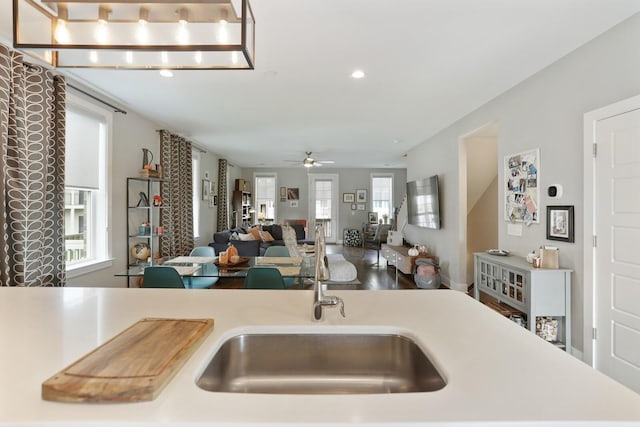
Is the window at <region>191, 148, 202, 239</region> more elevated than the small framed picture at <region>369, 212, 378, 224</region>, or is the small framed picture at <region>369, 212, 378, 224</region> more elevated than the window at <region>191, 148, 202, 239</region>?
the window at <region>191, 148, 202, 239</region>

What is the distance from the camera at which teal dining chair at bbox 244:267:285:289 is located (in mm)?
2568

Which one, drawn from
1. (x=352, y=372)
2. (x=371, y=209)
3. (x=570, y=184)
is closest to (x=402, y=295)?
(x=352, y=372)

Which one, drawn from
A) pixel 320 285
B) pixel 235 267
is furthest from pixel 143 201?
pixel 320 285

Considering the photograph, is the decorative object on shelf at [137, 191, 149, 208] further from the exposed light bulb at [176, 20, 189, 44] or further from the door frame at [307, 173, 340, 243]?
the door frame at [307, 173, 340, 243]

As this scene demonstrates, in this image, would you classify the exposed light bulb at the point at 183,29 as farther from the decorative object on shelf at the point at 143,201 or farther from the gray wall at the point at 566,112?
the decorative object on shelf at the point at 143,201

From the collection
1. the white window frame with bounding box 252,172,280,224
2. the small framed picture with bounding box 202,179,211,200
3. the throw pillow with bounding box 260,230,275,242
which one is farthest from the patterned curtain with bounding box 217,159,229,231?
the white window frame with bounding box 252,172,280,224

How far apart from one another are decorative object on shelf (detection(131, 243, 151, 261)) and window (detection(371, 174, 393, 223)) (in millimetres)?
7456

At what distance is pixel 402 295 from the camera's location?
1541mm

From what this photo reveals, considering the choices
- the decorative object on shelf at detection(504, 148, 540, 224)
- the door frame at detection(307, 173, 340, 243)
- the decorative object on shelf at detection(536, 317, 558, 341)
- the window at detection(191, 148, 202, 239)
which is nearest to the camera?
the decorative object on shelf at detection(536, 317, 558, 341)

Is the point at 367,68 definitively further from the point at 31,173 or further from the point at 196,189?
the point at 196,189

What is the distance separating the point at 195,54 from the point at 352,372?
1.47 m

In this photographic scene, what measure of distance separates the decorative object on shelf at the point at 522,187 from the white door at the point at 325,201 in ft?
23.2

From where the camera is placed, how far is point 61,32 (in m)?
1.27

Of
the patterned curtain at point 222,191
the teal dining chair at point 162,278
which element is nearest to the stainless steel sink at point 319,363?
the teal dining chair at point 162,278
